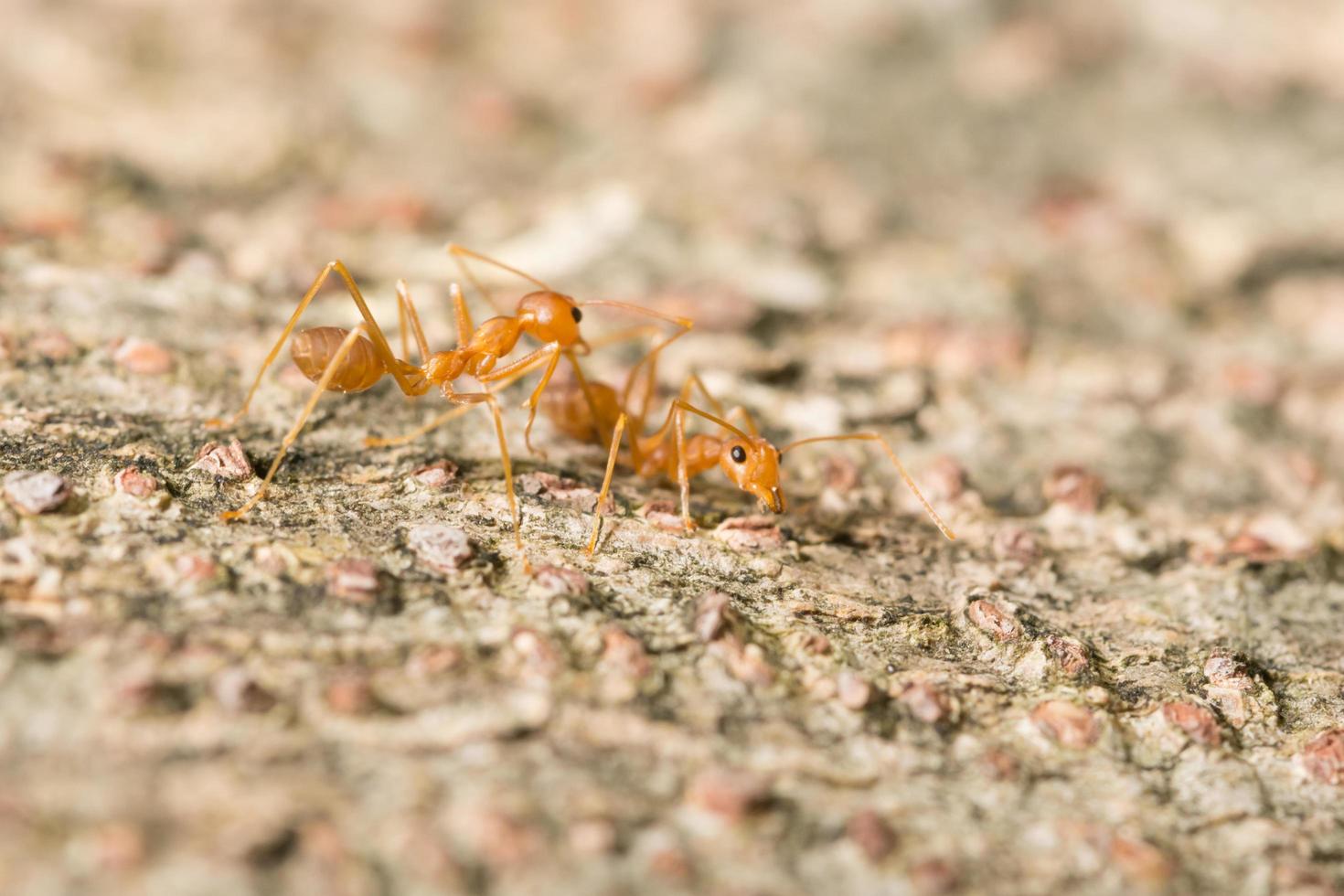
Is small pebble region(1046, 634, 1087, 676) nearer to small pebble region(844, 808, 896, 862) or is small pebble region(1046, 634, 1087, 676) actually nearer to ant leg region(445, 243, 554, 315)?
small pebble region(844, 808, 896, 862)

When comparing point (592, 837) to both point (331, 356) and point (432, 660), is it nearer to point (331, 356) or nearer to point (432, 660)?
point (432, 660)

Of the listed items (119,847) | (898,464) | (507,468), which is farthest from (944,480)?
(119,847)

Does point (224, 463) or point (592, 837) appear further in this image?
point (224, 463)

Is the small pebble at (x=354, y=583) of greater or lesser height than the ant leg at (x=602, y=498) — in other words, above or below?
below

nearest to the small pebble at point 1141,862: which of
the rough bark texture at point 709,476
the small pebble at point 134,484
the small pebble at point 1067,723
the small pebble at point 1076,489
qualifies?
the rough bark texture at point 709,476

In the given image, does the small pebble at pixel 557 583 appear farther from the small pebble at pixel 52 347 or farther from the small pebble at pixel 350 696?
the small pebble at pixel 52 347

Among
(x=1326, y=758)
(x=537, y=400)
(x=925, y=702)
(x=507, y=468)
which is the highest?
(x=537, y=400)
